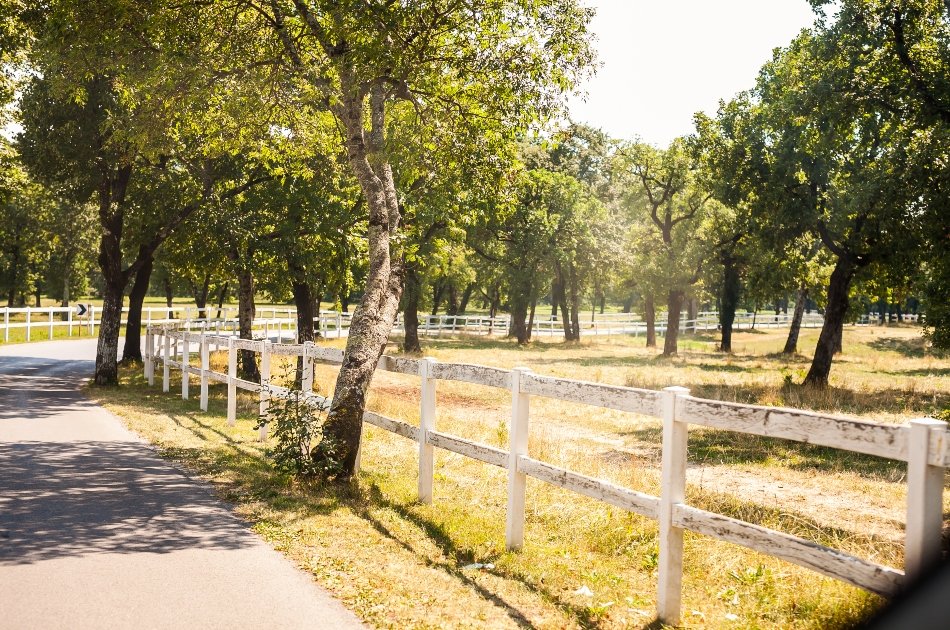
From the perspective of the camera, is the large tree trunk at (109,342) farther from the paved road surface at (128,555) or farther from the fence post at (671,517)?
the fence post at (671,517)

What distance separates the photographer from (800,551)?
419cm

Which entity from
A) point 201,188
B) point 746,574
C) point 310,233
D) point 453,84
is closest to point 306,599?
point 746,574

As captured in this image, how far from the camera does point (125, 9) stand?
9.99 meters

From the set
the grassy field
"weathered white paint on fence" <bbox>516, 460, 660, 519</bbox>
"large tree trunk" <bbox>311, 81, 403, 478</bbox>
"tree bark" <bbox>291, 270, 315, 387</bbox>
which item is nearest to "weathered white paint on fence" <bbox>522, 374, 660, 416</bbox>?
"weathered white paint on fence" <bbox>516, 460, 660, 519</bbox>

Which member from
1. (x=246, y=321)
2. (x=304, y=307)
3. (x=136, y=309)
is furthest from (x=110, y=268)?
(x=304, y=307)

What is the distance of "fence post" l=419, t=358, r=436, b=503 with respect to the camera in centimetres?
812

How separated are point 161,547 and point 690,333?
62.6 meters

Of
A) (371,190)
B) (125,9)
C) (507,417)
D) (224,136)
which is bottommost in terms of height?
(507,417)

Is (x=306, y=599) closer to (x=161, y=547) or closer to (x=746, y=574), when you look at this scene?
(x=161, y=547)

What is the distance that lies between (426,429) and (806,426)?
447 centimetres

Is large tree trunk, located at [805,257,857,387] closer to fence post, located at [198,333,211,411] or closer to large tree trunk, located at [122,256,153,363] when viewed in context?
fence post, located at [198,333,211,411]

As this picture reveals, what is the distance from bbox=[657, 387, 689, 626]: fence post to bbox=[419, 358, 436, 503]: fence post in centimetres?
342

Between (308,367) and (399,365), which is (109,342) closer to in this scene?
(308,367)

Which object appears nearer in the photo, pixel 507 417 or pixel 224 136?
pixel 224 136
